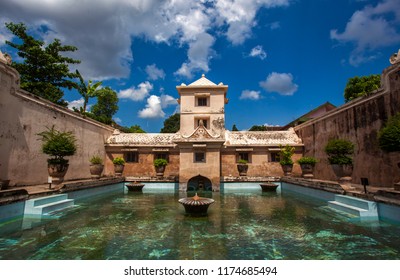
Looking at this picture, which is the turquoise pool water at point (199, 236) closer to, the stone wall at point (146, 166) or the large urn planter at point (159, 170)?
the large urn planter at point (159, 170)

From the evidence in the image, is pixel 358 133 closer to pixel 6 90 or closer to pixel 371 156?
pixel 371 156

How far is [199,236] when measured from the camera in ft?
15.6

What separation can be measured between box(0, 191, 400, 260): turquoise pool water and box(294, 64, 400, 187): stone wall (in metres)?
4.67

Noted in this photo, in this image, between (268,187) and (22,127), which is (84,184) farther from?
(268,187)

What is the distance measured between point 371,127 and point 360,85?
1488cm

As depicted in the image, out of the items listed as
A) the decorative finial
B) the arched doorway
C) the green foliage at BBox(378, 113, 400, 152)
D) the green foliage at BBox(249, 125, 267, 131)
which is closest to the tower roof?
the arched doorway

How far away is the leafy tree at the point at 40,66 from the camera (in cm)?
1666

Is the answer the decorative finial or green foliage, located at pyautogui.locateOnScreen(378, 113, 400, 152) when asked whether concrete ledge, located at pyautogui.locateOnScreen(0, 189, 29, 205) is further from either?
the decorative finial

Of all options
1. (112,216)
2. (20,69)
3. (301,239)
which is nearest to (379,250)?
(301,239)

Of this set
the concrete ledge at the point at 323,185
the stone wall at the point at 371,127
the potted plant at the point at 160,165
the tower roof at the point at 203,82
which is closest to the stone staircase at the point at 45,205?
the potted plant at the point at 160,165

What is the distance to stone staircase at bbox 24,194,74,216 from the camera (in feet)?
20.9

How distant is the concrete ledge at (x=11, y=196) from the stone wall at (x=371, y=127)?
13.7 m

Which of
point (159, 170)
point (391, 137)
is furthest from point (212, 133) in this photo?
point (391, 137)

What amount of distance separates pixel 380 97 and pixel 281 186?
293 inches
